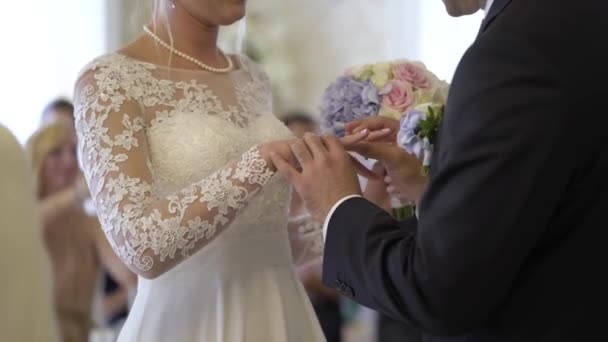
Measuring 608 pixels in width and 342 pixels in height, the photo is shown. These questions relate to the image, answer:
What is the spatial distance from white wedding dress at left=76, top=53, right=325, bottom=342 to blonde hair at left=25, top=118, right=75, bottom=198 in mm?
1772

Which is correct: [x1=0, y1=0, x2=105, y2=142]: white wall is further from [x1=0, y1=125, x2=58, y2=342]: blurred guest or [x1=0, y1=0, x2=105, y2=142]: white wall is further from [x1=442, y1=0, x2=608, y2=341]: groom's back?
[x1=442, y1=0, x2=608, y2=341]: groom's back

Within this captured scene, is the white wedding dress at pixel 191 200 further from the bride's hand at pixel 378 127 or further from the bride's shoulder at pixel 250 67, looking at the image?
the bride's hand at pixel 378 127

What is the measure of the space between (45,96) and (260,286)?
3.07 metres

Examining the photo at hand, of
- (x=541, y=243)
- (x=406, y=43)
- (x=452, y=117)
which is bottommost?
(x=406, y=43)

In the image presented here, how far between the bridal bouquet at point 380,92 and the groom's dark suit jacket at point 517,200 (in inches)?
21.8

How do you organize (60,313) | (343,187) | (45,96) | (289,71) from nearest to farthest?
(343,187) < (60,313) < (45,96) < (289,71)

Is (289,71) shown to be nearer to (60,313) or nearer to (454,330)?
(60,313)

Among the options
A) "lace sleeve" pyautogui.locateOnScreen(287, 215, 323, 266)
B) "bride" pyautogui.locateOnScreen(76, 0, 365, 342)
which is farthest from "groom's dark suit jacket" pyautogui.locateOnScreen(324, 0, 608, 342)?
"lace sleeve" pyautogui.locateOnScreen(287, 215, 323, 266)

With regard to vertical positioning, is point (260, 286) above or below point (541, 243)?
below

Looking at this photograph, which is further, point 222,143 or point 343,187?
point 222,143

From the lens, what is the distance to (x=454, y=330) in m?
1.28

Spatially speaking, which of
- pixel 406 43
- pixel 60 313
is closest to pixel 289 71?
pixel 406 43

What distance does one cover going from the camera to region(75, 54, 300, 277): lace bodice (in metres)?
1.63

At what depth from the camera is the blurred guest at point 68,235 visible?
3492 mm
